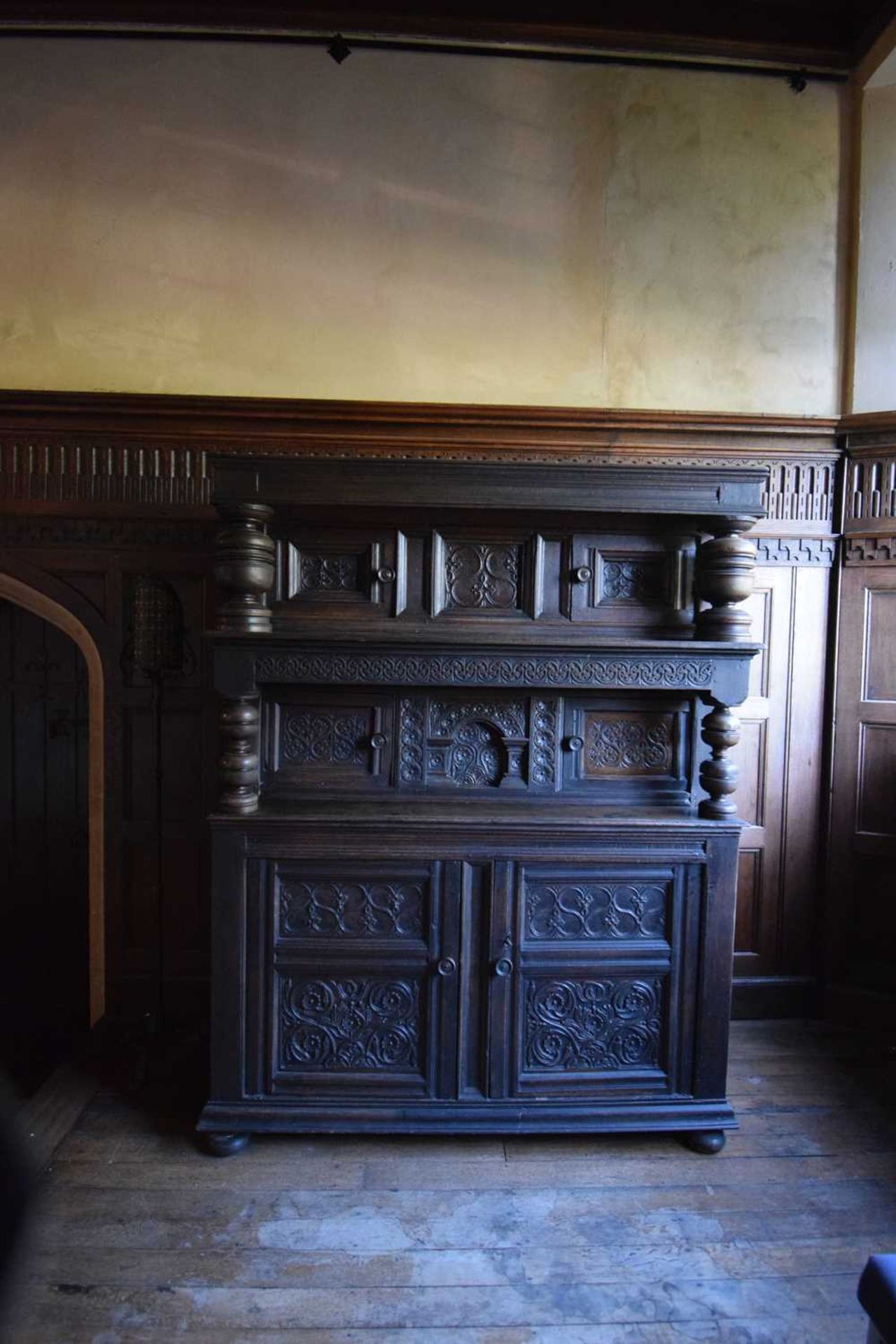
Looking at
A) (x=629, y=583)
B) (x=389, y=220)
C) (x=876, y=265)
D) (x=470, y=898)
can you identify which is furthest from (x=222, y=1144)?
(x=876, y=265)

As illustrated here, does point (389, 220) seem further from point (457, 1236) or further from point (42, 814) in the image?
point (457, 1236)

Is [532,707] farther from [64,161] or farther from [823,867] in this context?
[64,161]

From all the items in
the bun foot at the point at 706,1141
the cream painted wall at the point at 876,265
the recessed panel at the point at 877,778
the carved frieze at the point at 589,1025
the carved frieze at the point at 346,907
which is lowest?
the bun foot at the point at 706,1141

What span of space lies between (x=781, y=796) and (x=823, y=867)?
1.14ft

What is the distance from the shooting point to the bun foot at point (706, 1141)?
2072 mm

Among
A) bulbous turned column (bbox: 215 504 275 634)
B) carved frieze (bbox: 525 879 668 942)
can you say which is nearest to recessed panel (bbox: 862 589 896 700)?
carved frieze (bbox: 525 879 668 942)

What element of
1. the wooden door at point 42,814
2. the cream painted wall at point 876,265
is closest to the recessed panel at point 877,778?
the cream painted wall at point 876,265

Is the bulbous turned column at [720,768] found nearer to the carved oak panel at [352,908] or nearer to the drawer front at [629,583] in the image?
the drawer front at [629,583]

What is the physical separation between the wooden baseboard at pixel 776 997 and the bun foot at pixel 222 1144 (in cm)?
199

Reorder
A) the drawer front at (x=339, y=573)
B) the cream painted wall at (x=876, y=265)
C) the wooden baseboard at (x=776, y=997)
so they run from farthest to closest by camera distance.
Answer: the wooden baseboard at (x=776, y=997)
the cream painted wall at (x=876, y=265)
the drawer front at (x=339, y=573)

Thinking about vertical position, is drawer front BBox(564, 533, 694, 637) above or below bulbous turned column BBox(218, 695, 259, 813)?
above

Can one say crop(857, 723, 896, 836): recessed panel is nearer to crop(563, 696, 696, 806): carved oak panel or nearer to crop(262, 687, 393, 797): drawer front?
crop(563, 696, 696, 806): carved oak panel

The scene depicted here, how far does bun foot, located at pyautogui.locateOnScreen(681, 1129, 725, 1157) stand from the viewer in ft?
6.80

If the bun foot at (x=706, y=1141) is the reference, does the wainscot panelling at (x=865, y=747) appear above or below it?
above
